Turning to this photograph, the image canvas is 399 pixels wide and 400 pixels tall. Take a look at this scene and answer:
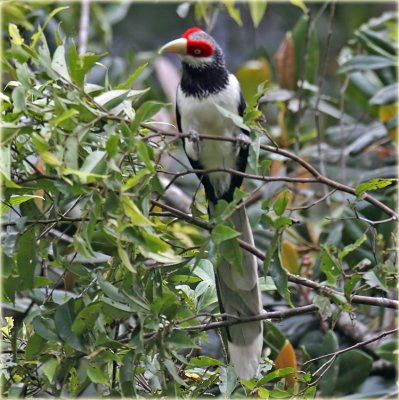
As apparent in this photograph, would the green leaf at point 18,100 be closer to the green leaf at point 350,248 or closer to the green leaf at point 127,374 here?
the green leaf at point 127,374

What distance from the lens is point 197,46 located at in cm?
263

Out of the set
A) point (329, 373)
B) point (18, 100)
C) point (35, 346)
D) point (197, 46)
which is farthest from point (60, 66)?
point (329, 373)

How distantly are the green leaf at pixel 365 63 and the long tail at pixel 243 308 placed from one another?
1598 millimetres

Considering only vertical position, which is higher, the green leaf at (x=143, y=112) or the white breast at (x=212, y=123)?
the green leaf at (x=143, y=112)

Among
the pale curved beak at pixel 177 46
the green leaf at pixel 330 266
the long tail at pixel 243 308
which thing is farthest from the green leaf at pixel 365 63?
the green leaf at pixel 330 266

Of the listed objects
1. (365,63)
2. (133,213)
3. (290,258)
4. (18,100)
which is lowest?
(290,258)

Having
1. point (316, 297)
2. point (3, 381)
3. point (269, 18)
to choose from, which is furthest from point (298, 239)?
point (269, 18)

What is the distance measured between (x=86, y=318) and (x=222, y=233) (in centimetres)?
36

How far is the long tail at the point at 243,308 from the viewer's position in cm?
218

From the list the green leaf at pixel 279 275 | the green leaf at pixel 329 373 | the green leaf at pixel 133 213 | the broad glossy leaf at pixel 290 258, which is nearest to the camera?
the green leaf at pixel 133 213

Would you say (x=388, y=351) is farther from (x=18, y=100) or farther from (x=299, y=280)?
(x=18, y=100)

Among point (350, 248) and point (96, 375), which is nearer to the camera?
point (96, 375)

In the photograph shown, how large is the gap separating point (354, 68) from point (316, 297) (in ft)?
6.45

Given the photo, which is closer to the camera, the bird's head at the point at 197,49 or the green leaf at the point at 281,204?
the green leaf at the point at 281,204
